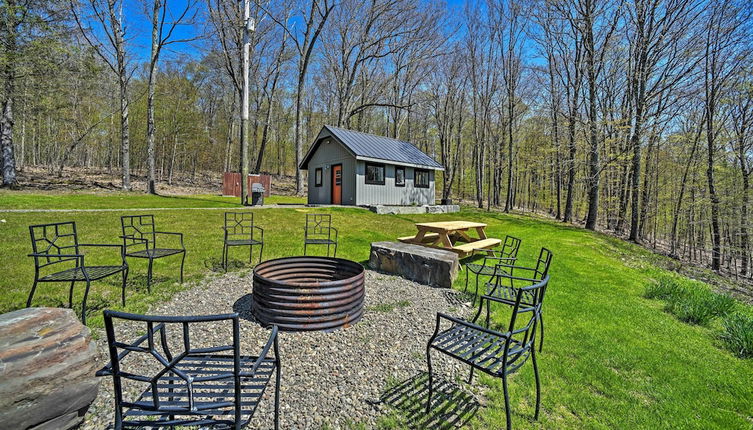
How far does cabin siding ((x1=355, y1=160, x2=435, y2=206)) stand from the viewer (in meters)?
15.8

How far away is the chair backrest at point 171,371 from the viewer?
57.2 inches

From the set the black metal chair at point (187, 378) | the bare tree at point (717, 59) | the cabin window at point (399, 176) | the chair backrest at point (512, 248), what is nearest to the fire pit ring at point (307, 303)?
the black metal chair at point (187, 378)

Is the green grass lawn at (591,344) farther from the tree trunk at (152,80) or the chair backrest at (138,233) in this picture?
the tree trunk at (152,80)

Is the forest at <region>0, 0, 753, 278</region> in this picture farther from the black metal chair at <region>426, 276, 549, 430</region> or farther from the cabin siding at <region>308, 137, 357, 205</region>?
the black metal chair at <region>426, 276, 549, 430</region>

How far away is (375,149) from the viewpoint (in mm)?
16672

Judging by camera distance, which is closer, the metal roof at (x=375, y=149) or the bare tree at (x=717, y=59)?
the bare tree at (x=717, y=59)

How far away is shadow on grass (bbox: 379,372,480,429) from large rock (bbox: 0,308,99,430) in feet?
6.74

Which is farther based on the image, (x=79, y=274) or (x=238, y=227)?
(x=238, y=227)

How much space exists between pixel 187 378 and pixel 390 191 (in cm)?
1595

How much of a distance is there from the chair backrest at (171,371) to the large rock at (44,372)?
249 millimetres

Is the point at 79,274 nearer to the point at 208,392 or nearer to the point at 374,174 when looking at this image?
the point at 208,392

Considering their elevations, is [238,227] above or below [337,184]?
below

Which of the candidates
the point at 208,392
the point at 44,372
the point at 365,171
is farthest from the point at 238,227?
the point at 208,392

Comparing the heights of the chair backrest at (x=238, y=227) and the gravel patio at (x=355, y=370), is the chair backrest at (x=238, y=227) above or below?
above
